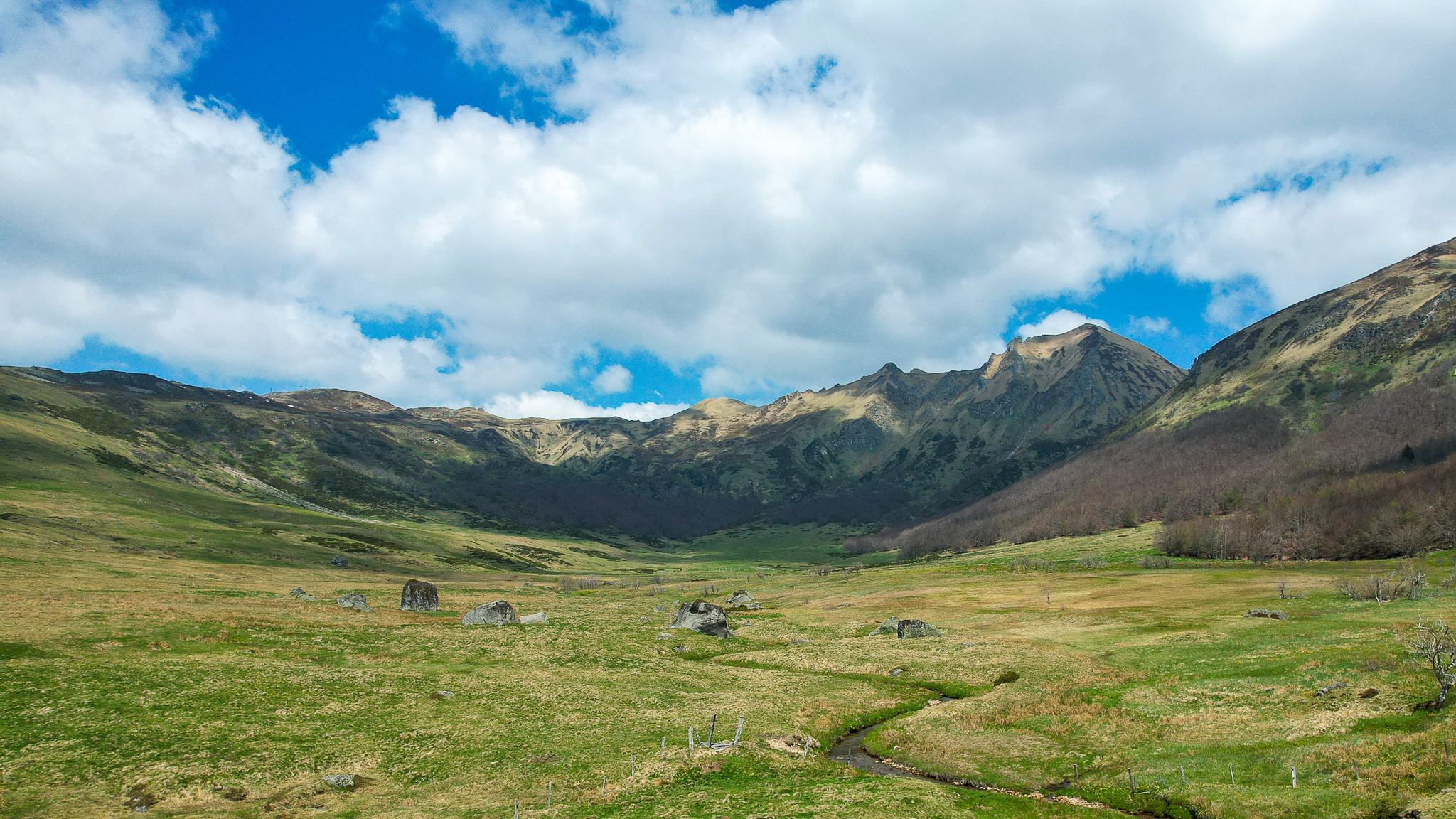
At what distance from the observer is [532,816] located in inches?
1189

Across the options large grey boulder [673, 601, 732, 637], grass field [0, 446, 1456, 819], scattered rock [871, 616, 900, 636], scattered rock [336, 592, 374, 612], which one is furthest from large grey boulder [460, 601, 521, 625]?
scattered rock [871, 616, 900, 636]

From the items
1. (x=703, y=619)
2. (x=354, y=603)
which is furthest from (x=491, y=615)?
(x=703, y=619)

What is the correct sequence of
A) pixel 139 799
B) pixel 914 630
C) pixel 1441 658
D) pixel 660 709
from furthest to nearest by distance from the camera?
pixel 914 630, pixel 660 709, pixel 1441 658, pixel 139 799

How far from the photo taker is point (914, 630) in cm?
8431

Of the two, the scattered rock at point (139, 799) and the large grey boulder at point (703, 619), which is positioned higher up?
the scattered rock at point (139, 799)

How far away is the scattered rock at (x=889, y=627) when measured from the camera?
88.4 metres

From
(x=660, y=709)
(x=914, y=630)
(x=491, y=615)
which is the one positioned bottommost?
(x=660, y=709)

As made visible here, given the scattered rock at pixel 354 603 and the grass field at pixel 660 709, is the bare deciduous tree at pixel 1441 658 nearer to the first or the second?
the grass field at pixel 660 709

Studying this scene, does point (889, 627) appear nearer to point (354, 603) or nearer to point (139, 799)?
point (354, 603)

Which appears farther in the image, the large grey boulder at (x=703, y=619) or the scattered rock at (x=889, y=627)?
the large grey boulder at (x=703, y=619)

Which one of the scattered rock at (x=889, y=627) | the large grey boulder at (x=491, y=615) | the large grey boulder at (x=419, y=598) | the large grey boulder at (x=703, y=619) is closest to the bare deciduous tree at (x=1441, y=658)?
the scattered rock at (x=889, y=627)

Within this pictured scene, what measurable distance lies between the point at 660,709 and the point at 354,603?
163 ft

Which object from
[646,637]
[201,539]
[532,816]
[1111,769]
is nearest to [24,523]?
[201,539]

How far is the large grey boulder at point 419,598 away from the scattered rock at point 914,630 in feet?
208
